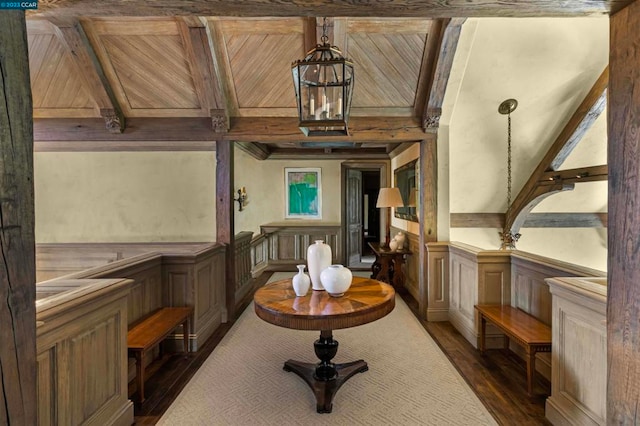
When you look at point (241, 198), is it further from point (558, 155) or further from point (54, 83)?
point (558, 155)

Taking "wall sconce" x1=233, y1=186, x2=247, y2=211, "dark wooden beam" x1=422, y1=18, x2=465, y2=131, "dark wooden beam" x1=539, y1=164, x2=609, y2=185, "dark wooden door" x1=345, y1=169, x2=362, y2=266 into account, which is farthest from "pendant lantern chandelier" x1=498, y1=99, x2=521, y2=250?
"wall sconce" x1=233, y1=186, x2=247, y2=211

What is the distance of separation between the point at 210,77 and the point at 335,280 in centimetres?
264

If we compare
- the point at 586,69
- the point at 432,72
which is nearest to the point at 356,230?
the point at 432,72

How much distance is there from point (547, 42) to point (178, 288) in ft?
14.3

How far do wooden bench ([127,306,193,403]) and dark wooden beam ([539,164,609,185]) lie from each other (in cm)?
429

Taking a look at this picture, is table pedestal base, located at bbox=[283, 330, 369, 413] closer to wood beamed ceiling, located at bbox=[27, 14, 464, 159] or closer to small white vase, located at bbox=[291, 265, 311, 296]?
small white vase, located at bbox=[291, 265, 311, 296]

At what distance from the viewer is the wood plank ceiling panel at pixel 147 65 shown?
3377mm

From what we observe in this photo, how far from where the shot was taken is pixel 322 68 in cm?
218

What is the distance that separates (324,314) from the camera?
212 centimetres

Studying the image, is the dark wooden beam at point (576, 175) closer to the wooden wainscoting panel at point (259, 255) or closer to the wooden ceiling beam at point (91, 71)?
the wooden wainscoting panel at point (259, 255)

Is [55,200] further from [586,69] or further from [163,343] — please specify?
[586,69]

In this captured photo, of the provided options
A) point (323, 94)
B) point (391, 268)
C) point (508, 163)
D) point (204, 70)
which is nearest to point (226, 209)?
point (204, 70)

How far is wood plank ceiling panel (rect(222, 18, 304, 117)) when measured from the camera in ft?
11.2

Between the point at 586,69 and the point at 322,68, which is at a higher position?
the point at 586,69
